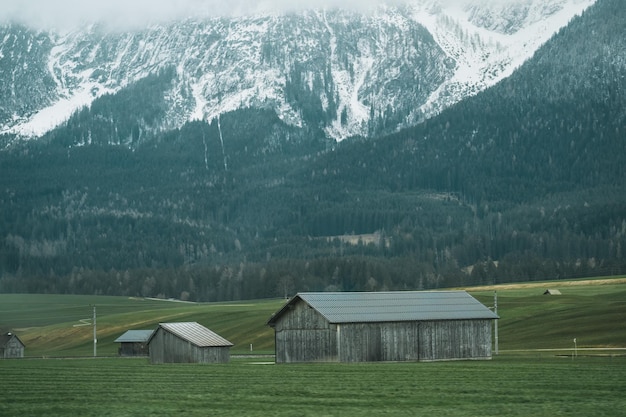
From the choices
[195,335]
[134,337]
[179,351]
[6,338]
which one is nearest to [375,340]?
[195,335]

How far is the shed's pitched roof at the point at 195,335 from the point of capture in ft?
319

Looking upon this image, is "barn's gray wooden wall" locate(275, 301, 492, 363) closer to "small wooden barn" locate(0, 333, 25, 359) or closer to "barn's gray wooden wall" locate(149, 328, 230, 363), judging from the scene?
"barn's gray wooden wall" locate(149, 328, 230, 363)

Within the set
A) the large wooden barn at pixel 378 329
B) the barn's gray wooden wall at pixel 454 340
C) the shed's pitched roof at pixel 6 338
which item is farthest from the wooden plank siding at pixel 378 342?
the shed's pitched roof at pixel 6 338

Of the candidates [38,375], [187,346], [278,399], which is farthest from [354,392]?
[187,346]

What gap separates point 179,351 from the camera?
323ft

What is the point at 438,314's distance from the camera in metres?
94.2

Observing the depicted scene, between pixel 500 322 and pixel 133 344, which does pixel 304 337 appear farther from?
pixel 133 344

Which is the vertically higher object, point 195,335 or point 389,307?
point 389,307

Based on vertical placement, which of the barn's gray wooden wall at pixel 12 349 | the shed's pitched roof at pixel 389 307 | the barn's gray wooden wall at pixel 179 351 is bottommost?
the barn's gray wooden wall at pixel 179 351

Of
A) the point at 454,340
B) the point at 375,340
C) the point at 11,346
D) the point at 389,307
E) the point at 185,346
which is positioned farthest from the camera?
the point at 11,346

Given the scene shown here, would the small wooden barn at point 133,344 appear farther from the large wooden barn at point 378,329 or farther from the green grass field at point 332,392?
the green grass field at point 332,392

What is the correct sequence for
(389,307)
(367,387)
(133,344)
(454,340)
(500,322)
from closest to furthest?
→ 1. (367,387)
2. (389,307)
3. (454,340)
4. (500,322)
5. (133,344)

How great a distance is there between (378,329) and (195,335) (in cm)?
1507

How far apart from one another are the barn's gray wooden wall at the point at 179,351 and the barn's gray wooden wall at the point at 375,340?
502cm
